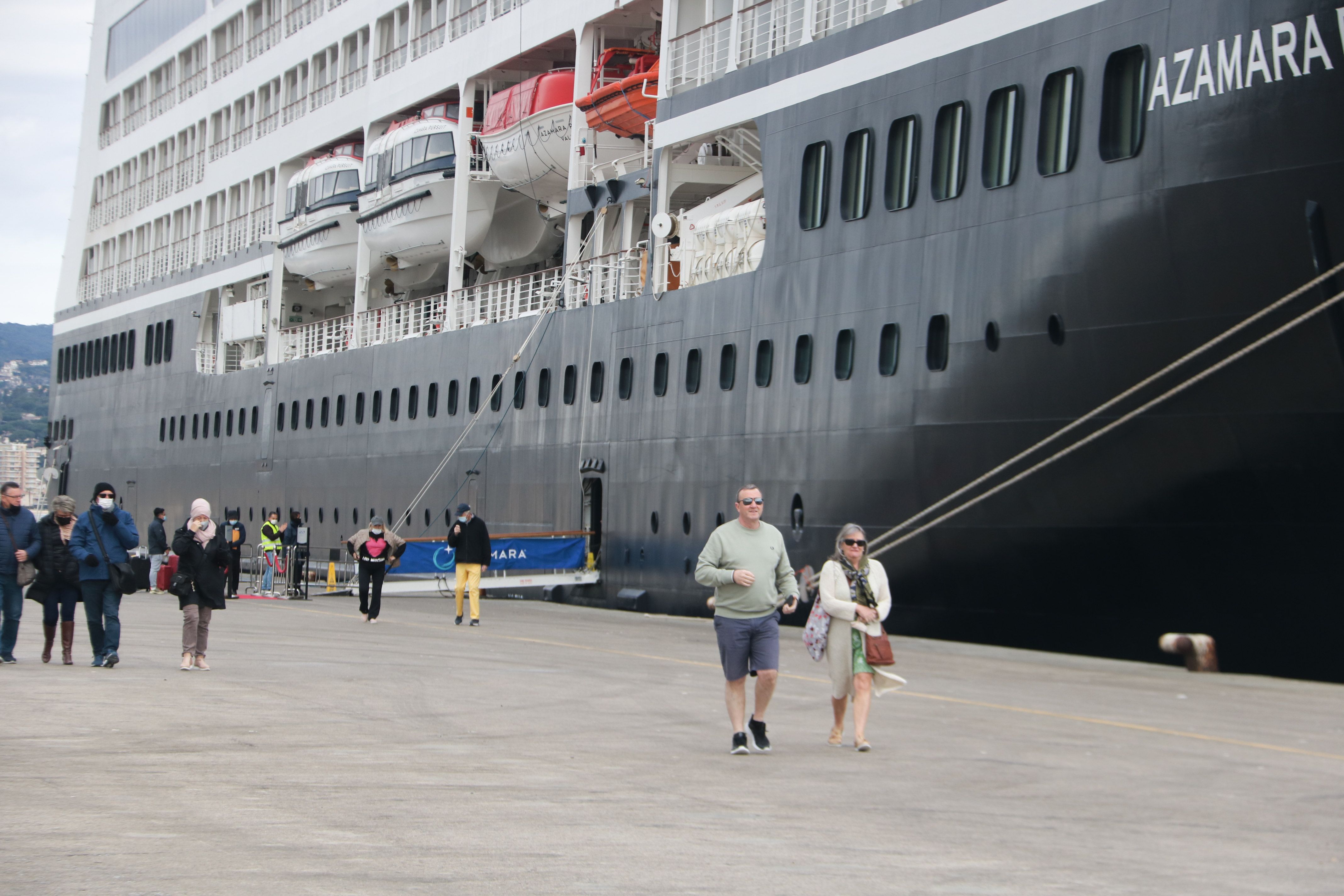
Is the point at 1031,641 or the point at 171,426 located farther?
the point at 171,426

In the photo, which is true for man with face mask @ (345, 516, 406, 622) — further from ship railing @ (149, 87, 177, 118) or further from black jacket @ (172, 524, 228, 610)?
ship railing @ (149, 87, 177, 118)

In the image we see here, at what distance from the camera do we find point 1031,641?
15.6 metres

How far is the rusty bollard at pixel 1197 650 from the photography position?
13.9 m

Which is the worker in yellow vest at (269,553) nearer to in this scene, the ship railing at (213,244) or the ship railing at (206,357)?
the ship railing at (206,357)

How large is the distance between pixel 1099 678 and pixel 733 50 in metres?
11.8

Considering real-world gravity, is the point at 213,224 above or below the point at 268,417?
above

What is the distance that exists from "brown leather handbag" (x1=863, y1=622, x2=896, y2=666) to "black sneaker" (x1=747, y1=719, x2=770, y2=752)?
814mm

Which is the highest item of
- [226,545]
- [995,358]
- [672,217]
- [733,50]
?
[733,50]

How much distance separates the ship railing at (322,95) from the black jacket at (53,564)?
87.5 ft

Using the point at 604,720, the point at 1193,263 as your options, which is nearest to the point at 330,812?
the point at 604,720

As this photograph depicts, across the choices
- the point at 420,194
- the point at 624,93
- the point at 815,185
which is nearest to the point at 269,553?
the point at 420,194

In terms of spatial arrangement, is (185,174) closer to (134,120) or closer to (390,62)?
(134,120)

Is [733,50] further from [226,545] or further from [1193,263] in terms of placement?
[226,545]

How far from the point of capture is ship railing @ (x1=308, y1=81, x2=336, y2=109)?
39.0 meters
